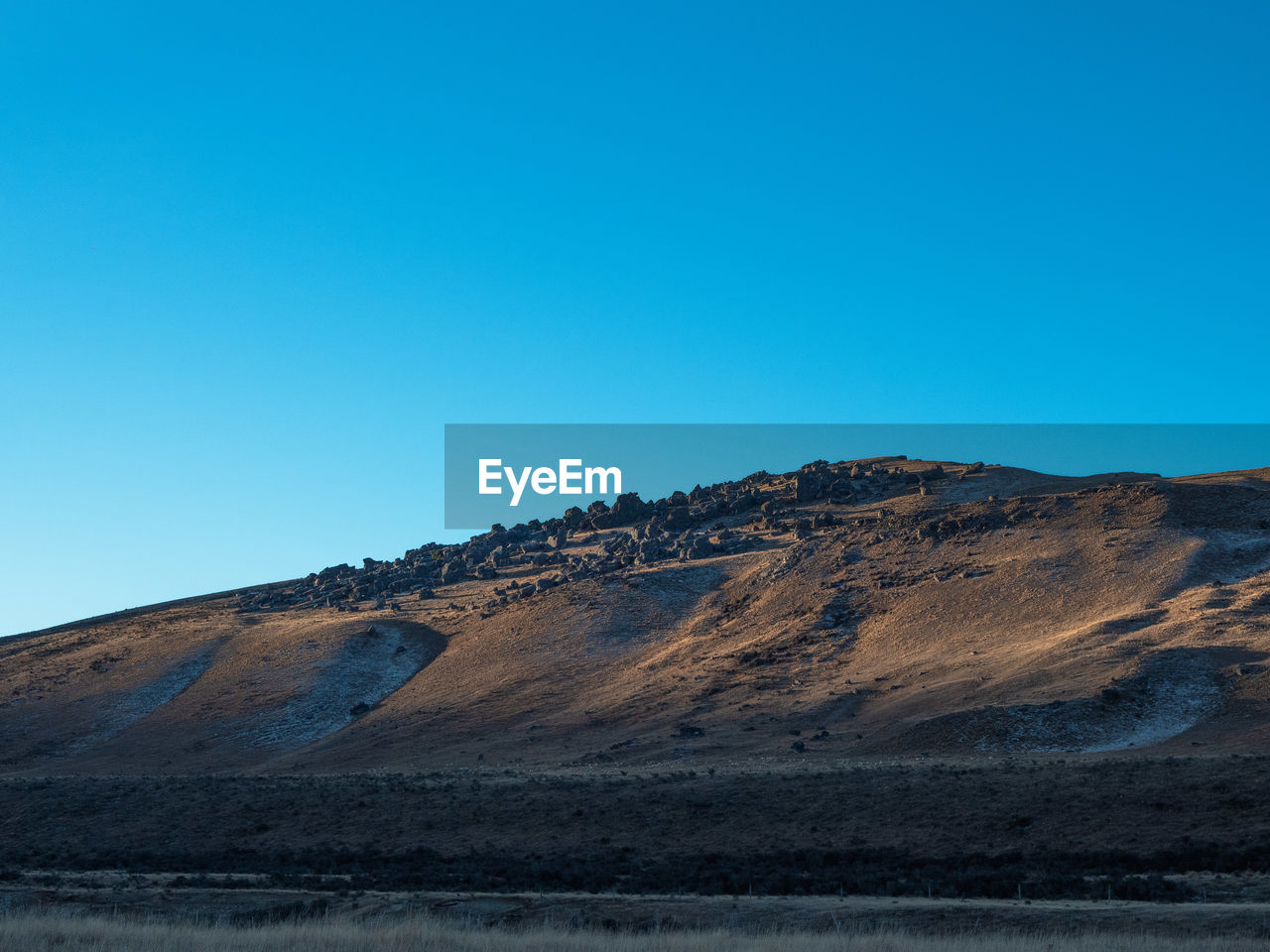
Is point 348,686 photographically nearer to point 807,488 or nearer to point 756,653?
point 756,653

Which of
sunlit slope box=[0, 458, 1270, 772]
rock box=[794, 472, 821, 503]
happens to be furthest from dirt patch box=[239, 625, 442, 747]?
rock box=[794, 472, 821, 503]

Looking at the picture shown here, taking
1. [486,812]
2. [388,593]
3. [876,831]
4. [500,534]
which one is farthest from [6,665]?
[876,831]

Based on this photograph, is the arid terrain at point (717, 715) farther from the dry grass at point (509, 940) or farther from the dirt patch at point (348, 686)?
the dry grass at point (509, 940)

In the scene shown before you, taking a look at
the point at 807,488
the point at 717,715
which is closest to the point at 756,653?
the point at 717,715

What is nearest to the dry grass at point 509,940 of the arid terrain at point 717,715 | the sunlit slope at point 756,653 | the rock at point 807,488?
the arid terrain at point 717,715

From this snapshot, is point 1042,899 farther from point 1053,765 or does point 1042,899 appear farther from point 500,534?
point 500,534

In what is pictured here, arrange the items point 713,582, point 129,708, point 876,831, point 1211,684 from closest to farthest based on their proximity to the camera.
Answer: point 876,831, point 1211,684, point 129,708, point 713,582

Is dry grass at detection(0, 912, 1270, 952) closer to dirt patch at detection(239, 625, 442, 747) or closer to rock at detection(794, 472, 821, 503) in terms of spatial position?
dirt patch at detection(239, 625, 442, 747)
